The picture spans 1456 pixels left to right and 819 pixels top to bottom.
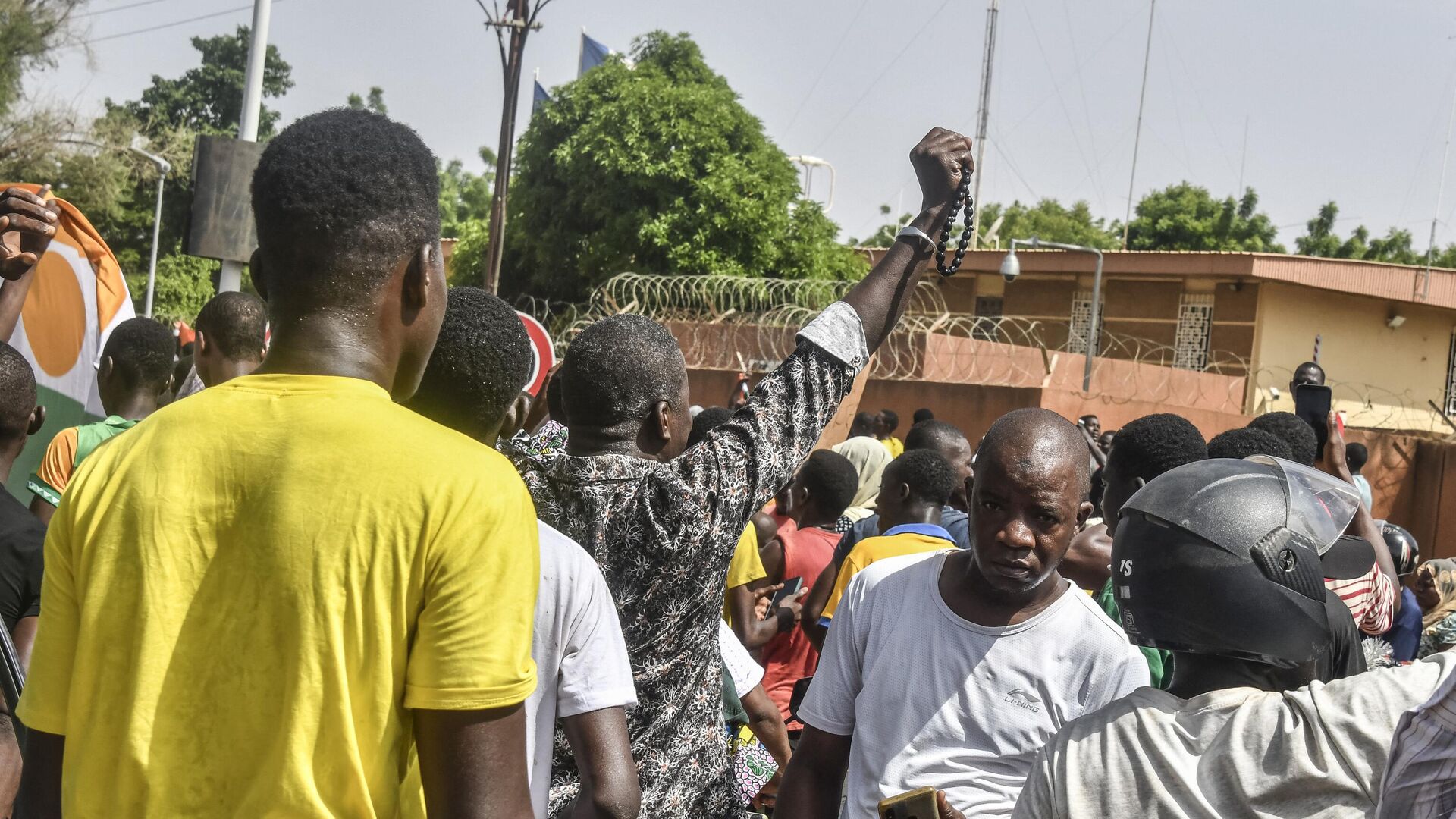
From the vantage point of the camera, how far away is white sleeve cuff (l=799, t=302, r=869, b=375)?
2.49 m

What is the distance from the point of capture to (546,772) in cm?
238

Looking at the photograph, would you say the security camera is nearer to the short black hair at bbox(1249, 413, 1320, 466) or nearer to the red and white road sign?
the red and white road sign

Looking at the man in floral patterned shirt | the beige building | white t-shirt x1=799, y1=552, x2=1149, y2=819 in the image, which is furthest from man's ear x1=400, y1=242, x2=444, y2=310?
the beige building

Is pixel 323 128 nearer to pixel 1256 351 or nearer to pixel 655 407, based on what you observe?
pixel 655 407

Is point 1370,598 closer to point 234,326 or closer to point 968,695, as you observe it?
point 968,695

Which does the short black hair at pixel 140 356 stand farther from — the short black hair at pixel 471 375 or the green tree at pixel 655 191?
the green tree at pixel 655 191

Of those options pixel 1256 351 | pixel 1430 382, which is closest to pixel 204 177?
pixel 1256 351

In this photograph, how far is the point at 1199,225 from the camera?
38219 mm

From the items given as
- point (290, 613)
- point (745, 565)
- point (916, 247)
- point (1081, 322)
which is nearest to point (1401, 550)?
point (745, 565)

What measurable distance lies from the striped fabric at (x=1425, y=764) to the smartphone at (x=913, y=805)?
2.43 feet

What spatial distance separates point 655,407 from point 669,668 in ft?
1.81

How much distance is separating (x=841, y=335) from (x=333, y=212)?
108cm

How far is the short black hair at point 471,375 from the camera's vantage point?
244cm

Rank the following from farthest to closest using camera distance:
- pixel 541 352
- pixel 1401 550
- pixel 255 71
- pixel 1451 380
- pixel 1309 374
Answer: pixel 1451 380 < pixel 255 71 < pixel 1309 374 < pixel 541 352 < pixel 1401 550
